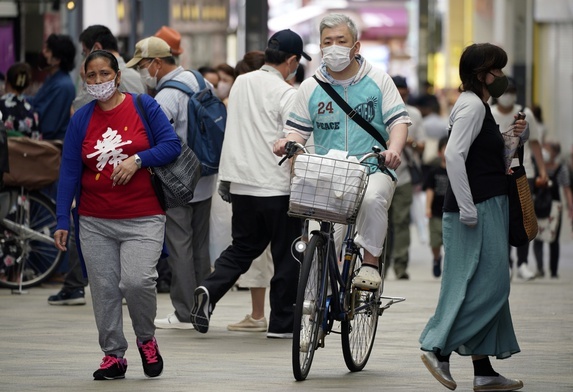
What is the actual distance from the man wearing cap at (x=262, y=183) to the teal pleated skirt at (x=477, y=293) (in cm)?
236

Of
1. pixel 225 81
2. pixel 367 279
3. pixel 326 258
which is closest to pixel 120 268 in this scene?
pixel 326 258

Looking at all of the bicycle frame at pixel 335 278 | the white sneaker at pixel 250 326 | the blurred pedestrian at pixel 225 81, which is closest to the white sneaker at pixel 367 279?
the bicycle frame at pixel 335 278

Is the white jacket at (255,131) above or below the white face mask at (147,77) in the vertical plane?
below

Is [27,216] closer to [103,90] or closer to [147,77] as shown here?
[147,77]

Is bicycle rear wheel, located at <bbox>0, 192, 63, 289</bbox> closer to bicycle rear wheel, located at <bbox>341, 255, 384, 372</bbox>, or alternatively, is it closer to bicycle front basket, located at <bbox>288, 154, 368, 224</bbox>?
bicycle rear wheel, located at <bbox>341, 255, 384, 372</bbox>

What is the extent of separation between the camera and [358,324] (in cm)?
906

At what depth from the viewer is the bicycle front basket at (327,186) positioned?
8.28 m

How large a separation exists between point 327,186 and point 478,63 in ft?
3.39

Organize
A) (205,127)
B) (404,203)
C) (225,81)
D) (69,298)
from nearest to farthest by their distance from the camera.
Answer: (205,127)
(69,298)
(225,81)
(404,203)

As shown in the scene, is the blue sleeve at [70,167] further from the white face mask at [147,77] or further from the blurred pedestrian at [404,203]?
the blurred pedestrian at [404,203]

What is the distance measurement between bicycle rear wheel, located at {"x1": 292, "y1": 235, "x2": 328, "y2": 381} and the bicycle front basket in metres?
0.23

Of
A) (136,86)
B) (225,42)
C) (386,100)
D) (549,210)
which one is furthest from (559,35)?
(386,100)

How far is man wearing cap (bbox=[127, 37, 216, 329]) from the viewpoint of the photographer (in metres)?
10.9

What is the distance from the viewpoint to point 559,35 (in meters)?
30.5
